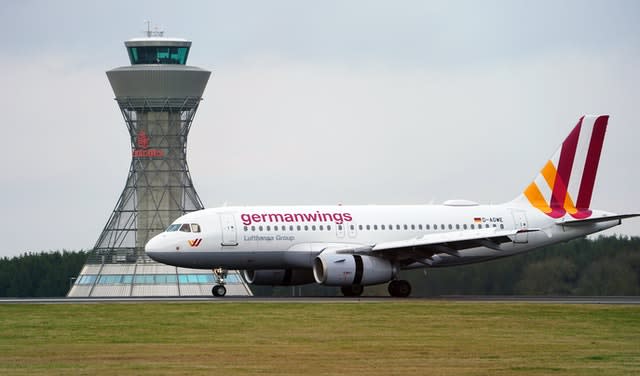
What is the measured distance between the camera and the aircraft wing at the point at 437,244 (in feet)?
205

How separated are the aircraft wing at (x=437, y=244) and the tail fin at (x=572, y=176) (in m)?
5.29

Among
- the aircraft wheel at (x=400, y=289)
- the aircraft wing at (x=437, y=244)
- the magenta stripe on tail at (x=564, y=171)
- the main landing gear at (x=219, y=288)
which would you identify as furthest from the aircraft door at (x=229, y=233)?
the magenta stripe on tail at (x=564, y=171)

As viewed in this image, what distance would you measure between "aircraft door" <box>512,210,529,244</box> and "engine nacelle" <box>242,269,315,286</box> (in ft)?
30.7

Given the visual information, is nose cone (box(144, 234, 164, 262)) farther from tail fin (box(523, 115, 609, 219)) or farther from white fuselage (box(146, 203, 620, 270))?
tail fin (box(523, 115, 609, 219))

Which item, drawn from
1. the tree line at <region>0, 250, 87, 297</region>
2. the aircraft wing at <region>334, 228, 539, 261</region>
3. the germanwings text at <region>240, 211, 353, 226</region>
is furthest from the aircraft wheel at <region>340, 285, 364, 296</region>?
the tree line at <region>0, 250, 87, 297</region>

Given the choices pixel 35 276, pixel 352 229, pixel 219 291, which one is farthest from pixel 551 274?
pixel 35 276

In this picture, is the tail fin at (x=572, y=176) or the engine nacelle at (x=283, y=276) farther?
the tail fin at (x=572, y=176)

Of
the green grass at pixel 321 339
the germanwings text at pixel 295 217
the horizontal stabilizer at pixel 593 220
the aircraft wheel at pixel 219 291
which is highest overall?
the germanwings text at pixel 295 217

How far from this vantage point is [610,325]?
4556 cm

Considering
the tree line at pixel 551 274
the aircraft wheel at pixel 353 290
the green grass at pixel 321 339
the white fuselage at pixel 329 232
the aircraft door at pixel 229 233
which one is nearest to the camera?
the green grass at pixel 321 339

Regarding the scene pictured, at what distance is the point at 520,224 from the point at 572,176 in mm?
3831

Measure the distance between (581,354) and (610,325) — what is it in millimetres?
9415

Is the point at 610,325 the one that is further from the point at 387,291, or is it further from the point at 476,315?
the point at 387,291

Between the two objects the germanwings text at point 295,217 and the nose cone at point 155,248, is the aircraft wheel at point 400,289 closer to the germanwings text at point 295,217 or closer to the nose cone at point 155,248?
the germanwings text at point 295,217
